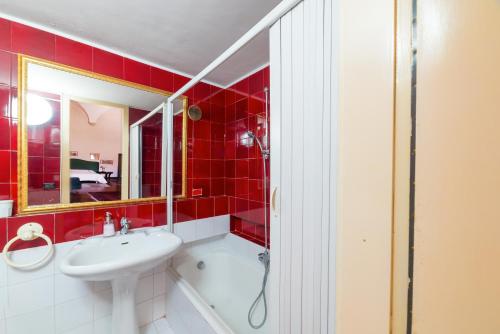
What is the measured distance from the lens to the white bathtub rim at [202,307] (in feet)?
3.32

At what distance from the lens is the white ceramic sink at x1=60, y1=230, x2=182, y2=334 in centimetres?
96

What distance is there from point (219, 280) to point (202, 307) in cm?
68

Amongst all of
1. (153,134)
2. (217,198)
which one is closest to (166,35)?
(153,134)

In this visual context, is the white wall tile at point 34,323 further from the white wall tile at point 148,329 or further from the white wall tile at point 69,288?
the white wall tile at point 148,329

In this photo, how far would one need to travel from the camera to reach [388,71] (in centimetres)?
30

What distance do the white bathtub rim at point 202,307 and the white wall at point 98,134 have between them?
0.88 meters

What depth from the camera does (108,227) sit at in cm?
129

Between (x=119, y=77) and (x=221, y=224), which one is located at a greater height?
(x=119, y=77)

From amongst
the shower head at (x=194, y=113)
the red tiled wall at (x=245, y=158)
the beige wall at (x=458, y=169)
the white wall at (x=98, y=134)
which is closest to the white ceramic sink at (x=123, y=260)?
the white wall at (x=98, y=134)

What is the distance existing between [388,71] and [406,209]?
215 mm

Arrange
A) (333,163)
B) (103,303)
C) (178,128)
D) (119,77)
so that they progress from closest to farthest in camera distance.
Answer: (333,163) → (103,303) → (119,77) → (178,128)

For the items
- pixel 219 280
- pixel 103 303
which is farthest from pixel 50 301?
pixel 219 280

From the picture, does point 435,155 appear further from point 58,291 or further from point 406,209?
point 58,291

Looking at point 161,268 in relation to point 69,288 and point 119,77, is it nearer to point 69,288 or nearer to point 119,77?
point 69,288
